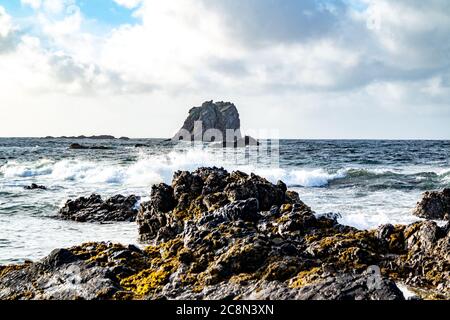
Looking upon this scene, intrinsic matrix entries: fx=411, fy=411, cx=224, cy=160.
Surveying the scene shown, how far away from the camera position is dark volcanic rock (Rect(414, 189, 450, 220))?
1752 centimetres

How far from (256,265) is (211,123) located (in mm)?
160856

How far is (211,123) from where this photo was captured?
6550 inches

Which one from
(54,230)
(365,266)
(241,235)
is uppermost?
(241,235)

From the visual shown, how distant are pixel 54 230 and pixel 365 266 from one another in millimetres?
11850

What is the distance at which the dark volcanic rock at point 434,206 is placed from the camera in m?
17.5

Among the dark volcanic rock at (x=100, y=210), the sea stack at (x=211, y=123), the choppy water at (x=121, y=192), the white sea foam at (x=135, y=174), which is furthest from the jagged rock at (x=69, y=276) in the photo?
the sea stack at (x=211, y=123)

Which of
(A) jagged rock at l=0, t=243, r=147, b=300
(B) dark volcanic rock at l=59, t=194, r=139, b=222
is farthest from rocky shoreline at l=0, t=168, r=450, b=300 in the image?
(B) dark volcanic rock at l=59, t=194, r=139, b=222

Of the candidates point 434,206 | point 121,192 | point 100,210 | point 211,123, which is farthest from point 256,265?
point 211,123

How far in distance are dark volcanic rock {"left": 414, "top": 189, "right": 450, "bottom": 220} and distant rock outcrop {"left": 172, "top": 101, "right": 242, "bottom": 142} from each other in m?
139

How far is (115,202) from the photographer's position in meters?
18.8

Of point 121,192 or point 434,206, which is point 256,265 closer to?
point 434,206

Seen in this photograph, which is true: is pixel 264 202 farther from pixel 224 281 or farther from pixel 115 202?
pixel 115 202
